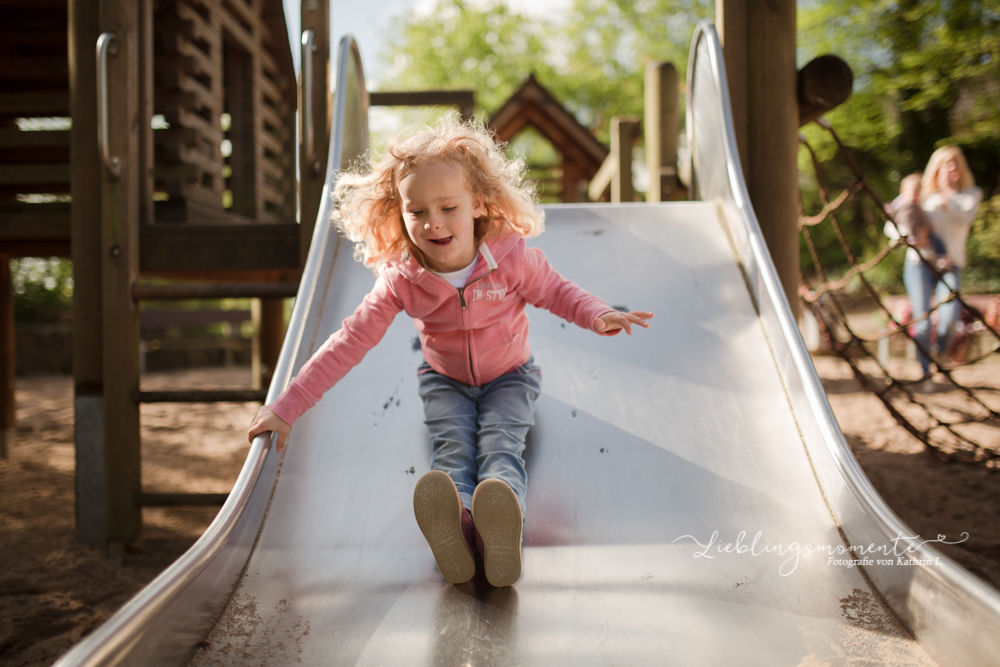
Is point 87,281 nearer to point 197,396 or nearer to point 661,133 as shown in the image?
point 197,396

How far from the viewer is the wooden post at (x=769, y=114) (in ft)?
9.02

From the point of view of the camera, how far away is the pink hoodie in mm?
1556

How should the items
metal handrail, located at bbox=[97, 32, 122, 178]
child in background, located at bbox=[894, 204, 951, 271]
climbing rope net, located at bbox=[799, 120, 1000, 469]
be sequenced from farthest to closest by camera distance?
child in background, located at bbox=[894, 204, 951, 271], climbing rope net, located at bbox=[799, 120, 1000, 469], metal handrail, located at bbox=[97, 32, 122, 178]

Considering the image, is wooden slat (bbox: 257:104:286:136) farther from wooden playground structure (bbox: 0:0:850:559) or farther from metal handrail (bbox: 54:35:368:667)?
metal handrail (bbox: 54:35:368:667)

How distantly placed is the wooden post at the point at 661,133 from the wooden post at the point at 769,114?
1.98 feet

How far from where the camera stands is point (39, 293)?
11.3 m

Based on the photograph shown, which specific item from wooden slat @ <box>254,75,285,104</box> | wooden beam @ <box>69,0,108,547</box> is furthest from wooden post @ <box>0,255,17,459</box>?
wooden beam @ <box>69,0,108,547</box>

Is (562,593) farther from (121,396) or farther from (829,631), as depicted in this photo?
(121,396)

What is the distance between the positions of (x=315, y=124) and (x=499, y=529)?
2.13 metres

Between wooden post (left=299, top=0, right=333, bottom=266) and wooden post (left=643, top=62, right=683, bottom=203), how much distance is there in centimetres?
175

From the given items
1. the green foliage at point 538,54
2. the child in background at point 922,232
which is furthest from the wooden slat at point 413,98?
the green foliage at point 538,54

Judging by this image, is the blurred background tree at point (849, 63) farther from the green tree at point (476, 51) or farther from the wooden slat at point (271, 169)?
the wooden slat at point (271, 169)

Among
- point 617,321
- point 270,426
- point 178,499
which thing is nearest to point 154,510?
point 178,499

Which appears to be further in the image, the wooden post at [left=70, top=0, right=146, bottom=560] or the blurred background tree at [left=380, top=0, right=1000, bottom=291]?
the blurred background tree at [left=380, top=0, right=1000, bottom=291]
